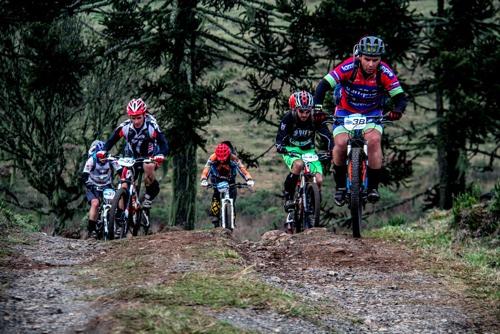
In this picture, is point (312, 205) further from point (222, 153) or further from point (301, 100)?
point (222, 153)

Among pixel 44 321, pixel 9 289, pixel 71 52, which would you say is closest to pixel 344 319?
pixel 44 321

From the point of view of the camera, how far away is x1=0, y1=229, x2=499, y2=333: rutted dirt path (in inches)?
230

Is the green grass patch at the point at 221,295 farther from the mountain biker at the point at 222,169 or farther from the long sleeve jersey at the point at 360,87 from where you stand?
the mountain biker at the point at 222,169

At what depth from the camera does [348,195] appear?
11070mm

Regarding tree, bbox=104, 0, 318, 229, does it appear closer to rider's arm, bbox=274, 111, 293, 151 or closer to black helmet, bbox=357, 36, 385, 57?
rider's arm, bbox=274, 111, 293, 151

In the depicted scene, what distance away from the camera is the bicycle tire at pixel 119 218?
12.3 metres

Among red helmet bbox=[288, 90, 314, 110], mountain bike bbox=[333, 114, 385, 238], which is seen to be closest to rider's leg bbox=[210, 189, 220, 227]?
red helmet bbox=[288, 90, 314, 110]

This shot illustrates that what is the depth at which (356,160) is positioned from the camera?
1062 centimetres

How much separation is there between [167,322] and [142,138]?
778 cm

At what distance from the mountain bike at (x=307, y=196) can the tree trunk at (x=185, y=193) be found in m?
8.01

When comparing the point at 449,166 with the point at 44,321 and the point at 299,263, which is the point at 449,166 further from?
the point at 44,321

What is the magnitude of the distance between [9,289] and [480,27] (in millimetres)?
16685

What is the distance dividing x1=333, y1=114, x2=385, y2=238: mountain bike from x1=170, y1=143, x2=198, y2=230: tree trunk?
996cm

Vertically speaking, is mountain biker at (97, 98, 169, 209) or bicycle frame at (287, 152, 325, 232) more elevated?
mountain biker at (97, 98, 169, 209)
